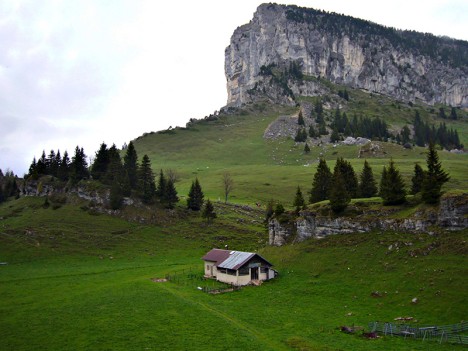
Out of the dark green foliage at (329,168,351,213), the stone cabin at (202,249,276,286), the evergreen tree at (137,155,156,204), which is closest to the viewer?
the stone cabin at (202,249,276,286)

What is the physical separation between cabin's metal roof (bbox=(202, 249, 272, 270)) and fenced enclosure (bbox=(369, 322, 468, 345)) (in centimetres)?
2307

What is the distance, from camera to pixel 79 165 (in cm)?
11606

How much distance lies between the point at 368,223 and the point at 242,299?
70.7 feet

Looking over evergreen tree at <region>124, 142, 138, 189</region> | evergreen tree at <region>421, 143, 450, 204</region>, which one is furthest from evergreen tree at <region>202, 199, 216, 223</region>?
evergreen tree at <region>421, 143, 450, 204</region>

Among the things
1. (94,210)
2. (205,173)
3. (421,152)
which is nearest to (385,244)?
(94,210)

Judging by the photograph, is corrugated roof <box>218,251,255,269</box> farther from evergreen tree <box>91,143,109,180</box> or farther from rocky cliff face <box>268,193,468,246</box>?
evergreen tree <box>91,143,109,180</box>

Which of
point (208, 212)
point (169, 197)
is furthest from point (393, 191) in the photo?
point (169, 197)

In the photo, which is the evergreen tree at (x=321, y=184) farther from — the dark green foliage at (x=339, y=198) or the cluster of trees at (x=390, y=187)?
the dark green foliage at (x=339, y=198)

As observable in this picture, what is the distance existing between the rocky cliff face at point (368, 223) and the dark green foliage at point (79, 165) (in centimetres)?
6668

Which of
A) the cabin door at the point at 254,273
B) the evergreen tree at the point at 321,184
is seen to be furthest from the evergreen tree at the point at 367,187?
the cabin door at the point at 254,273

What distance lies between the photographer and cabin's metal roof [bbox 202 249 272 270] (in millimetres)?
56938

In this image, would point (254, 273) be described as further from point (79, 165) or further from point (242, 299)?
point (79, 165)

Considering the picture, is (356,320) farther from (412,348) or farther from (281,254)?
(281,254)

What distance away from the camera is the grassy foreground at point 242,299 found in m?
33.5
